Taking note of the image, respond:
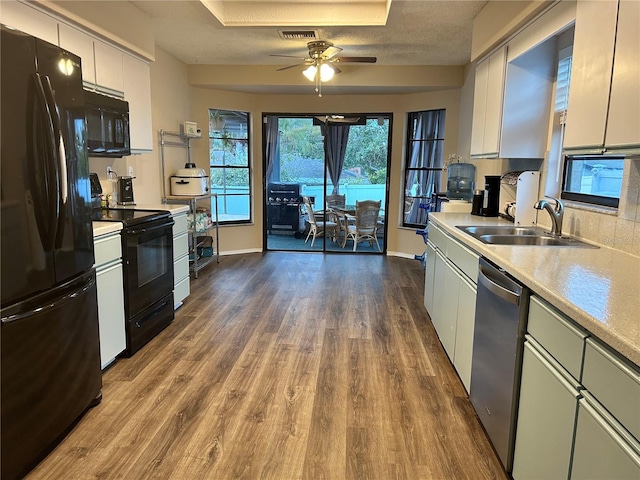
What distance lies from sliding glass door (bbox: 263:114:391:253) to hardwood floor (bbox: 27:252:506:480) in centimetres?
271

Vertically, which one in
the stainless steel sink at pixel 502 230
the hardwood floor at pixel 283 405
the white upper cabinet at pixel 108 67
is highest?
the white upper cabinet at pixel 108 67

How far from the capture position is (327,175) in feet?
21.6

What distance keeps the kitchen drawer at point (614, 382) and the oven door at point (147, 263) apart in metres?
2.61

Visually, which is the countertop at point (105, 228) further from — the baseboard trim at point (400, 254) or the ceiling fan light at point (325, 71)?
the baseboard trim at point (400, 254)

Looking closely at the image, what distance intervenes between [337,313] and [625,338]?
116 inches

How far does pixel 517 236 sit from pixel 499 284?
0.87m

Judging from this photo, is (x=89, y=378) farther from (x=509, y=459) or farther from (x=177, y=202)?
(x=177, y=202)

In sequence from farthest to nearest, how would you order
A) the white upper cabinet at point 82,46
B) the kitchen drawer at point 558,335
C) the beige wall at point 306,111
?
1. the beige wall at point 306,111
2. the white upper cabinet at point 82,46
3. the kitchen drawer at point 558,335

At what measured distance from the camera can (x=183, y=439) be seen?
6.83 feet

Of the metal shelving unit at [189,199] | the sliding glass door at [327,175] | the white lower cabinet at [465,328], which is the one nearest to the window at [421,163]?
the sliding glass door at [327,175]

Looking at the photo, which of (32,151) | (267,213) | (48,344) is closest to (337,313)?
(48,344)

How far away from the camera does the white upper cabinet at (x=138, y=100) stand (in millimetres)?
3486

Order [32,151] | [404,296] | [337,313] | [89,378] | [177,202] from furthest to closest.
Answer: [177,202]
[404,296]
[337,313]
[89,378]
[32,151]

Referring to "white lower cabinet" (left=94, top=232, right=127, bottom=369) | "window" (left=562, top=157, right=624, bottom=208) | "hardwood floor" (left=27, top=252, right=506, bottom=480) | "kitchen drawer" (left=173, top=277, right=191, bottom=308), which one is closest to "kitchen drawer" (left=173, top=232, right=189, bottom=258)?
"kitchen drawer" (left=173, top=277, right=191, bottom=308)
